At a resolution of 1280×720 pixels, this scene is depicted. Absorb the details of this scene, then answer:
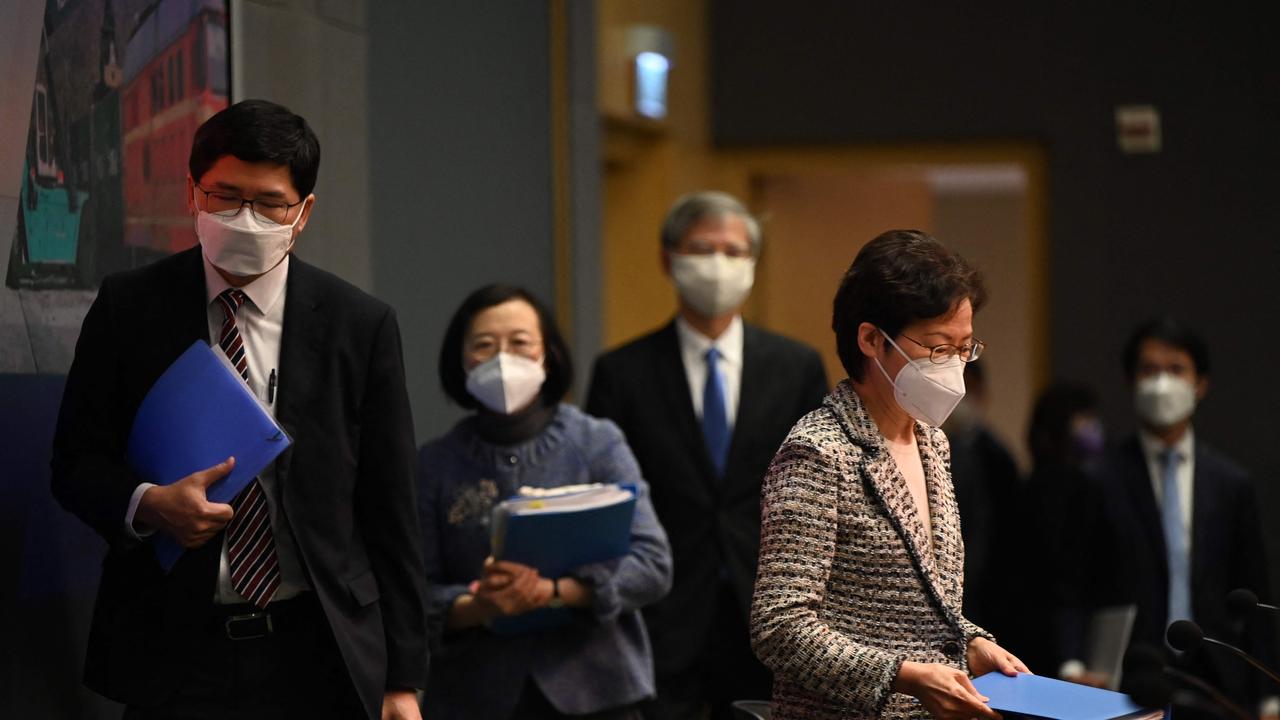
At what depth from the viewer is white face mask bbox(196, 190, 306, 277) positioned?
7.64 feet

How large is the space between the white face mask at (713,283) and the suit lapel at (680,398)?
0.35 ft

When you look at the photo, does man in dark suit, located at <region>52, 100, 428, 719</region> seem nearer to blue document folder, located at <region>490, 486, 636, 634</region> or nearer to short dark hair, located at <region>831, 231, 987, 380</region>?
blue document folder, located at <region>490, 486, 636, 634</region>

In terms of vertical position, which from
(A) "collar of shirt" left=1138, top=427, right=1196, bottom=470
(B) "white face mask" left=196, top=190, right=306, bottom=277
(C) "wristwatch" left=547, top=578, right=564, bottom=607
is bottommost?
(C) "wristwatch" left=547, top=578, right=564, bottom=607

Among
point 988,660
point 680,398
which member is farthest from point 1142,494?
point 988,660

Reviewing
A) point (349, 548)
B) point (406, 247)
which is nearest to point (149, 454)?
point (349, 548)

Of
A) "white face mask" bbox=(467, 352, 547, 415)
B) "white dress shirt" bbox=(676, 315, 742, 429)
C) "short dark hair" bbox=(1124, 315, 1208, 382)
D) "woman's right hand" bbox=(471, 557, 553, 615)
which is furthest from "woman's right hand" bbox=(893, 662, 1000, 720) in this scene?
"short dark hair" bbox=(1124, 315, 1208, 382)

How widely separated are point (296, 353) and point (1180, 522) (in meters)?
3.12

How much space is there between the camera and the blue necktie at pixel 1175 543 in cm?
454

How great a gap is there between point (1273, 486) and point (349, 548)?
6.08 meters

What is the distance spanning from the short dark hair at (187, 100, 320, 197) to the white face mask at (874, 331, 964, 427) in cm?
95

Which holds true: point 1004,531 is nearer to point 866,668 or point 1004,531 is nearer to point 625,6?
point 625,6

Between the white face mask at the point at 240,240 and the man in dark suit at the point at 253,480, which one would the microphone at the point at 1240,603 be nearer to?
the man in dark suit at the point at 253,480

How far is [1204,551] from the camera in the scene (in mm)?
4508

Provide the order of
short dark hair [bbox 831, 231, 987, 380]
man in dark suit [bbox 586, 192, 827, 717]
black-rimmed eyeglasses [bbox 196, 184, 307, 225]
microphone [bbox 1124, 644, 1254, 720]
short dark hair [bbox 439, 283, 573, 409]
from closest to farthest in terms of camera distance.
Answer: microphone [bbox 1124, 644, 1254, 720]
short dark hair [bbox 831, 231, 987, 380]
black-rimmed eyeglasses [bbox 196, 184, 307, 225]
short dark hair [bbox 439, 283, 573, 409]
man in dark suit [bbox 586, 192, 827, 717]
